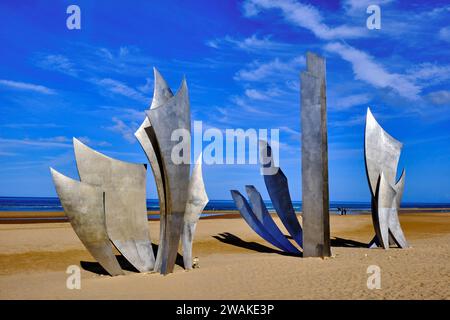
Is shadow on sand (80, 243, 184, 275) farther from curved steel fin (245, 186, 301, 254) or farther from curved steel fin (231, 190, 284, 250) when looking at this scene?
curved steel fin (245, 186, 301, 254)

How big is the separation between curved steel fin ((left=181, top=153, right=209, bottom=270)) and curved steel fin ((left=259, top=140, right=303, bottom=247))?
2862mm

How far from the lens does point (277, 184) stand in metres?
12.5

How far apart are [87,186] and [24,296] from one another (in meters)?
2.44

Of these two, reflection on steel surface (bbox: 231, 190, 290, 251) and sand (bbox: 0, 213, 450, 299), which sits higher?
reflection on steel surface (bbox: 231, 190, 290, 251)

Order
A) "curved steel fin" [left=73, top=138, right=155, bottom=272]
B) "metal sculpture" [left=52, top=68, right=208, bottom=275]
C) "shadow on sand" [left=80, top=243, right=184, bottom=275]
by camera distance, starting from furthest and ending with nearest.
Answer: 1. "shadow on sand" [left=80, top=243, right=184, bottom=275]
2. "curved steel fin" [left=73, top=138, right=155, bottom=272]
3. "metal sculpture" [left=52, top=68, right=208, bottom=275]

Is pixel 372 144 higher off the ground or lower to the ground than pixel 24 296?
higher

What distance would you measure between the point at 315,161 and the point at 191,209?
3853 millimetres

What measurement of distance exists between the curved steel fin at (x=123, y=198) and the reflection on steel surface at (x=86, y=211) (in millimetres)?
274

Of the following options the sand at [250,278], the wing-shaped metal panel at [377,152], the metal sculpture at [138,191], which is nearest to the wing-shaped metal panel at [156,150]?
the metal sculpture at [138,191]

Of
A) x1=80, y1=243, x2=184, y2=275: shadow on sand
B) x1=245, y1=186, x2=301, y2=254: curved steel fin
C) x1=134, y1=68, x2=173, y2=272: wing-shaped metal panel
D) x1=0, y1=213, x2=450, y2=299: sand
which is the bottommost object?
x1=80, y1=243, x2=184, y2=275: shadow on sand

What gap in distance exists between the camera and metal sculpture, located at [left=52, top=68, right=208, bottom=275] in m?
8.53

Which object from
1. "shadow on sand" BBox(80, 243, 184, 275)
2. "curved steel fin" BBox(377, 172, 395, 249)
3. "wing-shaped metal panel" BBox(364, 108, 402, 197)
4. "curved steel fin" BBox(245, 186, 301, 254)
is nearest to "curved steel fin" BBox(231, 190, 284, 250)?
"curved steel fin" BBox(245, 186, 301, 254)
